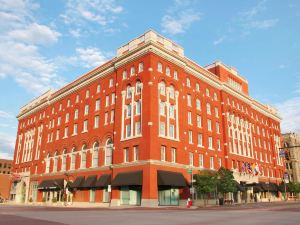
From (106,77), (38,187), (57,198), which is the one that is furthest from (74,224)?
(38,187)

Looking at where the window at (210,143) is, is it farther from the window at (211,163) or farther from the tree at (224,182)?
the tree at (224,182)

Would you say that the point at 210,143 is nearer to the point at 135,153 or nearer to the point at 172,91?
the point at 172,91

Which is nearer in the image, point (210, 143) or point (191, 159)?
point (191, 159)

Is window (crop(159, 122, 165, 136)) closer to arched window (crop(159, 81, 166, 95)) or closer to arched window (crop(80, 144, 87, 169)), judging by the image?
arched window (crop(159, 81, 166, 95))

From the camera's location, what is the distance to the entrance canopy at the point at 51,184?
58.8 metres

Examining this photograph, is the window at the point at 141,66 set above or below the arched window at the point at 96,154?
above

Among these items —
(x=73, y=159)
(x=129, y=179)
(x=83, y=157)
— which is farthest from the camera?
(x=73, y=159)

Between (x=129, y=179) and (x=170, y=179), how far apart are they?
597cm

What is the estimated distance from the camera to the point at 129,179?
4288 cm

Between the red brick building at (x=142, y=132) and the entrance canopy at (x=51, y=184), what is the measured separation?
0.27 metres

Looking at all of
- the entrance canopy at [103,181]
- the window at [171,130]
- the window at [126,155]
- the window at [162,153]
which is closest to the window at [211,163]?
the window at [171,130]

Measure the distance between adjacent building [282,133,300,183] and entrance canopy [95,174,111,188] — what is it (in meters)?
72.2

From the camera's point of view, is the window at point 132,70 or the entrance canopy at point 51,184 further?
the entrance canopy at point 51,184

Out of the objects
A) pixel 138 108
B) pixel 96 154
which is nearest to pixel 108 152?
pixel 96 154
